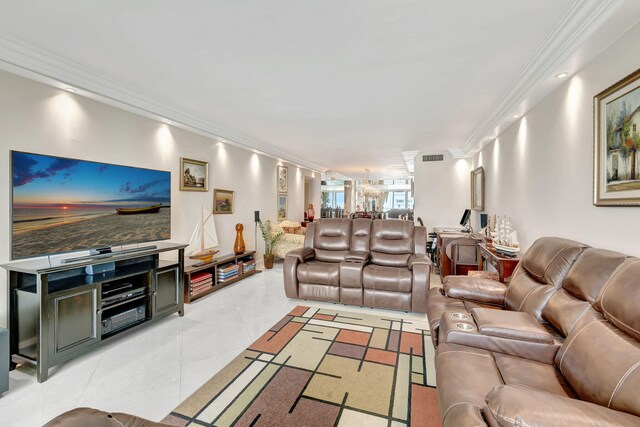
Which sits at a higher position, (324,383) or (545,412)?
(545,412)

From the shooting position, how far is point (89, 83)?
8.90 feet

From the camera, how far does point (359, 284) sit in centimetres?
363

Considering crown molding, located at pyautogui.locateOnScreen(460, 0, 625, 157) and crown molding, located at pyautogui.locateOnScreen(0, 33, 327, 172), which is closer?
crown molding, located at pyautogui.locateOnScreen(460, 0, 625, 157)

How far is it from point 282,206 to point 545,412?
6.53m

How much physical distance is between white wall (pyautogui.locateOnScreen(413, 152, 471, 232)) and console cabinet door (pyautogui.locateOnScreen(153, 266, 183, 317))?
5.21m

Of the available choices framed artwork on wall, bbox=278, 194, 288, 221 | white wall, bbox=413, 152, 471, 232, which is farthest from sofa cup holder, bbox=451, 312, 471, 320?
framed artwork on wall, bbox=278, 194, 288, 221

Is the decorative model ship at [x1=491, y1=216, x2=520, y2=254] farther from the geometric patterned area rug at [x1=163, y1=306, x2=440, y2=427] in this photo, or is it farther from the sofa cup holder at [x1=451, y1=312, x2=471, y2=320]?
the sofa cup holder at [x1=451, y1=312, x2=471, y2=320]

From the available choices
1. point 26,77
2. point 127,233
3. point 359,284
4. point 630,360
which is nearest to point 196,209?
point 127,233

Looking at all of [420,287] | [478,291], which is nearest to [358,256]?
[420,287]

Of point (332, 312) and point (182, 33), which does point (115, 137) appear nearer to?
point (182, 33)

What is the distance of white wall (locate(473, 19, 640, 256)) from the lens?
183 centimetres

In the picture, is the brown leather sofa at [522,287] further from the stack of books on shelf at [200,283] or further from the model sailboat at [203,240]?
the model sailboat at [203,240]

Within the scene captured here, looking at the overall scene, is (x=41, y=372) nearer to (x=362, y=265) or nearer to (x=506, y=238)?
(x=362, y=265)

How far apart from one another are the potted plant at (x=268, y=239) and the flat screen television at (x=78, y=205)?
2.59 meters
